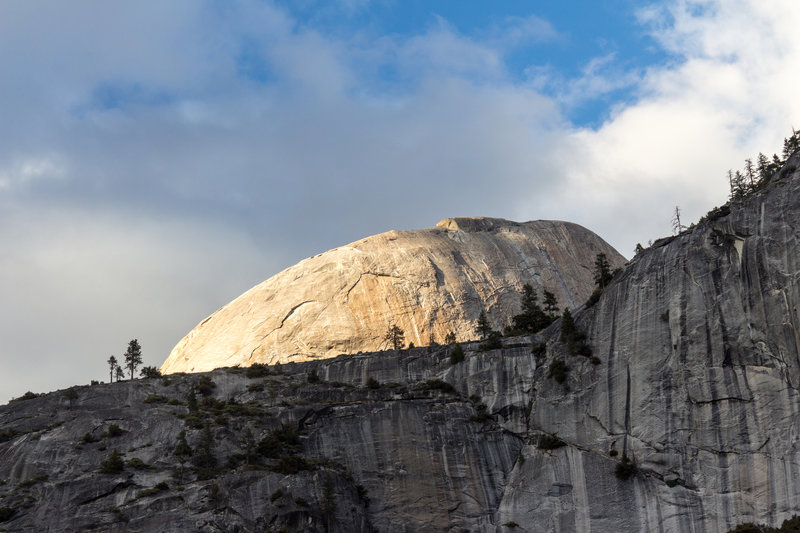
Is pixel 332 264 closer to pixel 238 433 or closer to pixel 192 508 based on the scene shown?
pixel 238 433

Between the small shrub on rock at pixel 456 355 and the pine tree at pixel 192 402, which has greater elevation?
the small shrub on rock at pixel 456 355

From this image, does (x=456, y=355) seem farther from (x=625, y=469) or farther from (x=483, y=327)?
(x=625, y=469)

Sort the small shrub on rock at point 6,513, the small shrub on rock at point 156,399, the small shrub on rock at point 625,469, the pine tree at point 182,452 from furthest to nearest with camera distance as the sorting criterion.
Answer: the small shrub on rock at point 156,399, the pine tree at point 182,452, the small shrub on rock at point 625,469, the small shrub on rock at point 6,513

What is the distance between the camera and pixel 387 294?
116312mm

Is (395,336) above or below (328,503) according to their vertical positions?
above

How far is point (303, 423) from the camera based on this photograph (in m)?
83.1

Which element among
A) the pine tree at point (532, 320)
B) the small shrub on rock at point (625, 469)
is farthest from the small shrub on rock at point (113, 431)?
the small shrub on rock at point (625, 469)

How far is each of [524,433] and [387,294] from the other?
1546 inches

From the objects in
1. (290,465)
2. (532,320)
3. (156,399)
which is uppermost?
(532,320)

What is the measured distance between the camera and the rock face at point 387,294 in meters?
112

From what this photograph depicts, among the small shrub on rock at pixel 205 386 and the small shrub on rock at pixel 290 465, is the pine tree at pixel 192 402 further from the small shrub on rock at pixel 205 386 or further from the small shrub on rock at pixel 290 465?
the small shrub on rock at pixel 290 465

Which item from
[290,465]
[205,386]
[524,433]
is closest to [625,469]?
[524,433]

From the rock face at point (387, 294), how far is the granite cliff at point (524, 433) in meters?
22.9

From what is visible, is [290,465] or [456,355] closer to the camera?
[290,465]
